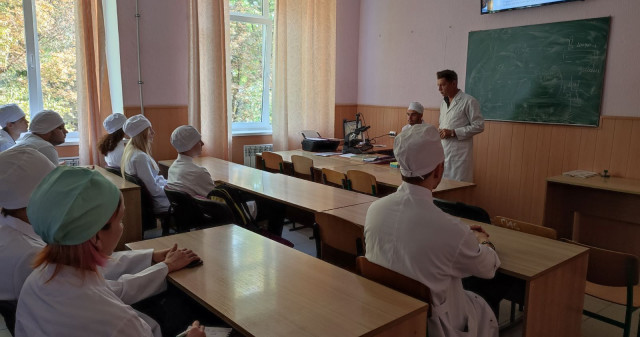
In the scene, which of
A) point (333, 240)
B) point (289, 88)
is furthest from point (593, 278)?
point (289, 88)

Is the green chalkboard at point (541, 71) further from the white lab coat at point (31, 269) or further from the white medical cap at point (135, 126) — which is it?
the white lab coat at point (31, 269)

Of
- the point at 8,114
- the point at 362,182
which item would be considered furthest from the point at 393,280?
→ the point at 8,114

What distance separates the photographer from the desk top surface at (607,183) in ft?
12.2

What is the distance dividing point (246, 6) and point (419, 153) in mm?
4993

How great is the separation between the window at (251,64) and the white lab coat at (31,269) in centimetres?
436

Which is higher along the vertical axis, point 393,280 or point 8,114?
point 8,114

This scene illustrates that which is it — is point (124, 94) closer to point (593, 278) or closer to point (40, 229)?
point (40, 229)

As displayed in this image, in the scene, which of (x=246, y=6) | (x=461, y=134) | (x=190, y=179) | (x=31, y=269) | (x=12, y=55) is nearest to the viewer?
(x=31, y=269)

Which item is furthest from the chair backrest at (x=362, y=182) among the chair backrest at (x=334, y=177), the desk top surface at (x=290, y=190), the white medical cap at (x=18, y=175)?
the white medical cap at (x=18, y=175)

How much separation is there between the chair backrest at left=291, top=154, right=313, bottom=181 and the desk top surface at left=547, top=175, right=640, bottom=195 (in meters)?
2.18

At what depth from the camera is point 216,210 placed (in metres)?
2.98

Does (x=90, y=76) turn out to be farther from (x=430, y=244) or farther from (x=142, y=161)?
(x=430, y=244)

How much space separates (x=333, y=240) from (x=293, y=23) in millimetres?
4397

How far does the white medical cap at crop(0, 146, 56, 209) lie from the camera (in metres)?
1.62
